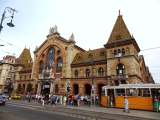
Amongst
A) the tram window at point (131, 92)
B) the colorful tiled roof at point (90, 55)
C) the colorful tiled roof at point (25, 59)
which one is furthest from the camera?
the colorful tiled roof at point (25, 59)

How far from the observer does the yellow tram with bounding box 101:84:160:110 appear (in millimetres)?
16578

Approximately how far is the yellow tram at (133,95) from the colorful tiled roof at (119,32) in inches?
458

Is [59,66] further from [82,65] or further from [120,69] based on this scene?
[120,69]

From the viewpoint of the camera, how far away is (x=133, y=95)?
17.9 meters

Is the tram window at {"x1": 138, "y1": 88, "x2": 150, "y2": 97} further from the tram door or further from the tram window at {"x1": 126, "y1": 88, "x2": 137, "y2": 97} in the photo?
the tram door

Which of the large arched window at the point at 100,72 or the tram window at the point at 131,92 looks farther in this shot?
the large arched window at the point at 100,72

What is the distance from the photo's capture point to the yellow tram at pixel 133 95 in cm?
1658

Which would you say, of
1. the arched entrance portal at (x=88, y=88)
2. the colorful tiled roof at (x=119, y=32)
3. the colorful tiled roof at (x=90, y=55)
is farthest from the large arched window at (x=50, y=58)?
the colorful tiled roof at (x=119, y=32)

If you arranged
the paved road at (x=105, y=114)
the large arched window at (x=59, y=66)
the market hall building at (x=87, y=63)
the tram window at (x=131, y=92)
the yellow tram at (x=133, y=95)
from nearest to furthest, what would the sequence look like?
the paved road at (x=105, y=114) < the yellow tram at (x=133, y=95) < the tram window at (x=131, y=92) < the market hall building at (x=87, y=63) < the large arched window at (x=59, y=66)

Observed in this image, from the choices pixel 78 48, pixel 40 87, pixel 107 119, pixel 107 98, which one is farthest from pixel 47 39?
pixel 107 119

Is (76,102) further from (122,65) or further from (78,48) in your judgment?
(78,48)

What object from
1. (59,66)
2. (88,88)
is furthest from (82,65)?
(59,66)

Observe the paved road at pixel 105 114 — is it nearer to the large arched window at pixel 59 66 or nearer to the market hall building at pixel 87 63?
the market hall building at pixel 87 63

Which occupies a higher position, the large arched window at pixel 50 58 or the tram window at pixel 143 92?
the large arched window at pixel 50 58
